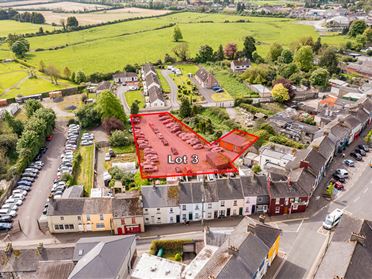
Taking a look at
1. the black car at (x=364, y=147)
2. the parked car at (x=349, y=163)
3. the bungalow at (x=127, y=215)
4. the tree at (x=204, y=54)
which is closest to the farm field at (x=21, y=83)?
the tree at (x=204, y=54)

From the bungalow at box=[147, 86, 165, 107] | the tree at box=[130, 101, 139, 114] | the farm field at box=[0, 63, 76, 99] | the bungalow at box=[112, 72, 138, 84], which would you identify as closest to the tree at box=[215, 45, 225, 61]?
the bungalow at box=[112, 72, 138, 84]

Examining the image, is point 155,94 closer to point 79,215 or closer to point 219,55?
point 79,215

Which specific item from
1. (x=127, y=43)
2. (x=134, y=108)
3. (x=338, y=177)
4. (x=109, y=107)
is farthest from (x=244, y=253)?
(x=127, y=43)

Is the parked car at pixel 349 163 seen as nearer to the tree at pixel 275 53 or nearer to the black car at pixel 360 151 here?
the black car at pixel 360 151

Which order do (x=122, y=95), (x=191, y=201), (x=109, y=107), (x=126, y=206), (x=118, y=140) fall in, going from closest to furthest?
(x=126, y=206), (x=191, y=201), (x=118, y=140), (x=109, y=107), (x=122, y=95)

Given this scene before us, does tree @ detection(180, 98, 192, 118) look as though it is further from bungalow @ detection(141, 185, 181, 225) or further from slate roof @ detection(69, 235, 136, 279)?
slate roof @ detection(69, 235, 136, 279)

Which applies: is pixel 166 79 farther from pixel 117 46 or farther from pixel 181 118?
pixel 117 46
